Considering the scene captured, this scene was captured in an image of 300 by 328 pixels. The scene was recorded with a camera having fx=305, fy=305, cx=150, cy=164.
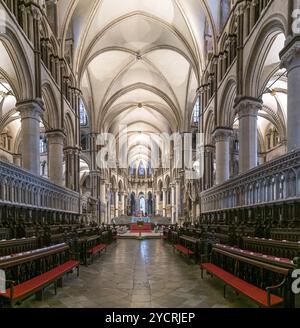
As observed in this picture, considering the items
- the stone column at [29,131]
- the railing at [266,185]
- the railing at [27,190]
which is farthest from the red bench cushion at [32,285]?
the stone column at [29,131]

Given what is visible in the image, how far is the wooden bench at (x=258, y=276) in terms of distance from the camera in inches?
154

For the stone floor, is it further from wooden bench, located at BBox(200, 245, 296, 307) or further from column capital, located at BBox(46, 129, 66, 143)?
column capital, located at BBox(46, 129, 66, 143)

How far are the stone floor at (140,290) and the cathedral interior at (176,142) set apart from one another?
4 centimetres

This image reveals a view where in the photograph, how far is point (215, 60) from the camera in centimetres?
1958

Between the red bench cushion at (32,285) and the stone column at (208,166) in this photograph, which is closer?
the red bench cushion at (32,285)

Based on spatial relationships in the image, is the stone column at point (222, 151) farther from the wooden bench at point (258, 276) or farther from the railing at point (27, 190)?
the wooden bench at point (258, 276)

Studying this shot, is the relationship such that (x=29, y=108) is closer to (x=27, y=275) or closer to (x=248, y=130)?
(x=27, y=275)

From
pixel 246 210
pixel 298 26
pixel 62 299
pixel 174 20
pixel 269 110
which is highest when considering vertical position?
pixel 174 20

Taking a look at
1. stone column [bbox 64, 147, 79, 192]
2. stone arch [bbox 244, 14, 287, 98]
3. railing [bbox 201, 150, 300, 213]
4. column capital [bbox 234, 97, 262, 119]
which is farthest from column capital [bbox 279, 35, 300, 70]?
stone column [bbox 64, 147, 79, 192]

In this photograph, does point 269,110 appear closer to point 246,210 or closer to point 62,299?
point 246,210

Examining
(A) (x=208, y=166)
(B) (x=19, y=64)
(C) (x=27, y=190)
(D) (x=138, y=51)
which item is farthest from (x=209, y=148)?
(B) (x=19, y=64)

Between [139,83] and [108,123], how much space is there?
792 cm

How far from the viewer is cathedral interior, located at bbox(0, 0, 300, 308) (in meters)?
5.67

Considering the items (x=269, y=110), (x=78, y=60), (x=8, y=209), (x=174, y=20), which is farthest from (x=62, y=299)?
(x=269, y=110)
